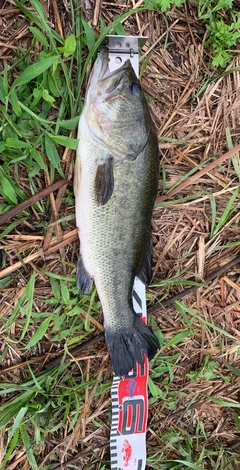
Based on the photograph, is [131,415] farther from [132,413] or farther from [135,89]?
[135,89]

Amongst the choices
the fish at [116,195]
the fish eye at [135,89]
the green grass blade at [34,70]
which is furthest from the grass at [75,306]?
the fish eye at [135,89]

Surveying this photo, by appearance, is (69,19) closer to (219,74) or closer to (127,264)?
(219,74)

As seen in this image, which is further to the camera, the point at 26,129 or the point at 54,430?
the point at 54,430


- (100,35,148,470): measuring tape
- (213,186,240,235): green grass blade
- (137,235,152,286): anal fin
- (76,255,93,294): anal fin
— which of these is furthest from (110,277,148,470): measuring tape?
(213,186,240,235): green grass blade

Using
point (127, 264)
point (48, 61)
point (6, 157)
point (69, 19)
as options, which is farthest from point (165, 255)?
point (69, 19)

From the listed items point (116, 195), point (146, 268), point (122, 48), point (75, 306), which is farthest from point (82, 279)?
point (122, 48)

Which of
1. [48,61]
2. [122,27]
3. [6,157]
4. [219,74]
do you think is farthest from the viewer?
[219,74]

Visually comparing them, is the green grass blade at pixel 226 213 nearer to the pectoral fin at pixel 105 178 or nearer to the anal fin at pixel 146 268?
the anal fin at pixel 146 268

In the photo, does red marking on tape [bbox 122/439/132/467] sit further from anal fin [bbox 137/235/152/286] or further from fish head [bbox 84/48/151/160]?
fish head [bbox 84/48/151/160]
